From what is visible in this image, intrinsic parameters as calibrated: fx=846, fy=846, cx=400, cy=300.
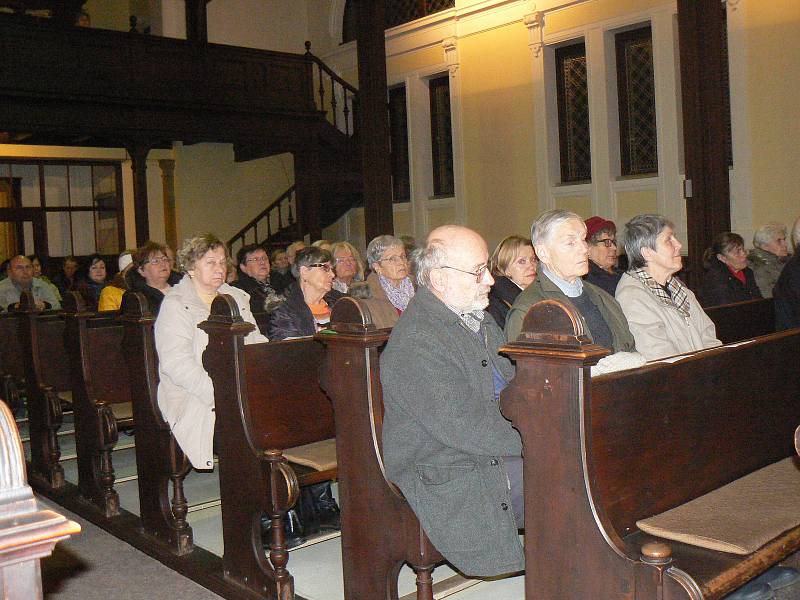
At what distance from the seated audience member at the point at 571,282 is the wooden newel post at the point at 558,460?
86cm

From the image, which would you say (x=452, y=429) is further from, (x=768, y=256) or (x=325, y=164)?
(x=325, y=164)

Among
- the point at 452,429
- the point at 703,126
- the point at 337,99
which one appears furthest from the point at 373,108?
the point at 337,99

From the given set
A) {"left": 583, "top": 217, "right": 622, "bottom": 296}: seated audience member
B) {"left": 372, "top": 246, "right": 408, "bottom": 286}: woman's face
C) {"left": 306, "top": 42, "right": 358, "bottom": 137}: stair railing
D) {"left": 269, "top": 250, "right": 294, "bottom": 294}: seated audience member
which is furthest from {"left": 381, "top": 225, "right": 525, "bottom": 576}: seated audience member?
{"left": 306, "top": 42, "right": 358, "bottom": 137}: stair railing

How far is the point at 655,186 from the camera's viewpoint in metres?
9.39

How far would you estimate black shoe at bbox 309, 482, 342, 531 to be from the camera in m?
3.94

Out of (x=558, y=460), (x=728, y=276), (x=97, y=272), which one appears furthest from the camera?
(x=97, y=272)

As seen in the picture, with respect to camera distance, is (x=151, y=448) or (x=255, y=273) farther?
(x=255, y=273)

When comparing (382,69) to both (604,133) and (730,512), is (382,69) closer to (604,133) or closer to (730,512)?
(604,133)

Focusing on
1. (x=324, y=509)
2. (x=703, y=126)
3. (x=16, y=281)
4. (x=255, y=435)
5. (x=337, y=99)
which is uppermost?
(x=337, y=99)

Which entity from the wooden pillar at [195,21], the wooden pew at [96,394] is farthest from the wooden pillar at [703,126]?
the wooden pillar at [195,21]

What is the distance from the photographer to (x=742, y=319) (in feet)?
14.5

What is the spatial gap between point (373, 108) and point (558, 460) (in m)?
5.79

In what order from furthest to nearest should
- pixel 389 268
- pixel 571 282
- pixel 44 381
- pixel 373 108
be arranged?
pixel 373 108, pixel 44 381, pixel 389 268, pixel 571 282

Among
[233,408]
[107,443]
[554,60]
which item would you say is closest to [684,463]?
[233,408]
